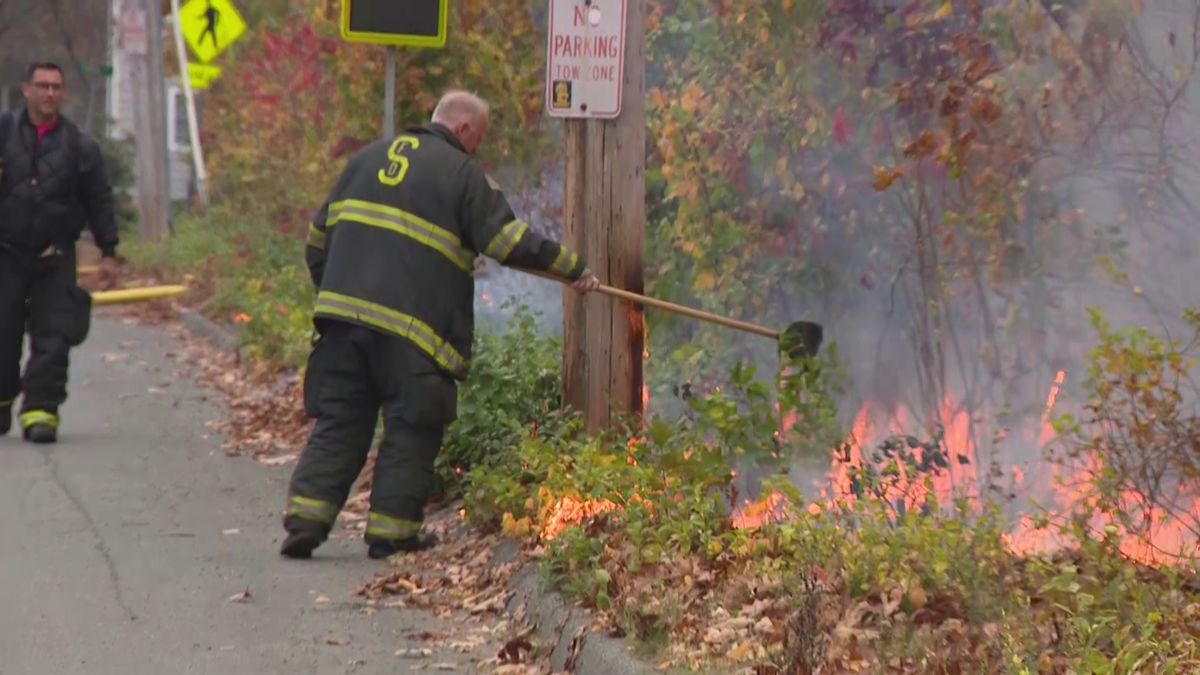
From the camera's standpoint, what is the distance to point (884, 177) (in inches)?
302

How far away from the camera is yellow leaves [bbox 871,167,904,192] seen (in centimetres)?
766

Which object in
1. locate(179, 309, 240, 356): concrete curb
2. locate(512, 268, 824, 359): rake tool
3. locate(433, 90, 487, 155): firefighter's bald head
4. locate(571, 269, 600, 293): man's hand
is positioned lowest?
locate(179, 309, 240, 356): concrete curb

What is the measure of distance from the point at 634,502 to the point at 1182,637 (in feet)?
7.66

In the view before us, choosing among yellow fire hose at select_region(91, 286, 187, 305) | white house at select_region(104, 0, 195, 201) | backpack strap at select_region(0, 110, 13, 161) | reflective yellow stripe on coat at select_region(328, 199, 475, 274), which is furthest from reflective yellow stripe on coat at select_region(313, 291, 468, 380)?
white house at select_region(104, 0, 195, 201)

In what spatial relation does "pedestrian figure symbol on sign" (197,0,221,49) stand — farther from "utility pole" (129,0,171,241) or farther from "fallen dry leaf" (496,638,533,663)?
"fallen dry leaf" (496,638,533,663)

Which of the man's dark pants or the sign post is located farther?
the man's dark pants

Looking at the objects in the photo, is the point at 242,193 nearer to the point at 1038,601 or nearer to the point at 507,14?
the point at 507,14

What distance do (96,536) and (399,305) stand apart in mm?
1695

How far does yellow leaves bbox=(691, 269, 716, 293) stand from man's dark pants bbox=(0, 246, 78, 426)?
A: 12.2 feet

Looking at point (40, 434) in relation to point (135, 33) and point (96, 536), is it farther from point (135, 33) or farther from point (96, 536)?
point (135, 33)

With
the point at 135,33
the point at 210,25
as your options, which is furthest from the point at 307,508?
the point at 135,33

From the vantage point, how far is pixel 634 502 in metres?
7.11

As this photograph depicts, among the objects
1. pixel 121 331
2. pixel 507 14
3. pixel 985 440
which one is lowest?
pixel 121 331

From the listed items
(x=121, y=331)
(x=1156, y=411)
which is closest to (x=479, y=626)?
(x=1156, y=411)
